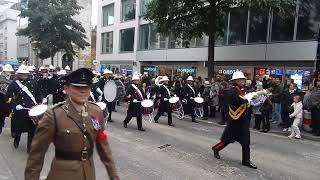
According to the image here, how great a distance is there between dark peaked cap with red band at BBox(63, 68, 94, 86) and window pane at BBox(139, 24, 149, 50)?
29658 mm

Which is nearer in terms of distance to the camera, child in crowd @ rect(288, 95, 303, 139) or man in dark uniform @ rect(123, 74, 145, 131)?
child in crowd @ rect(288, 95, 303, 139)

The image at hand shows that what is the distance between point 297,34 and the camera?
758 inches

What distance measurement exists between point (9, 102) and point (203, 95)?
336 inches

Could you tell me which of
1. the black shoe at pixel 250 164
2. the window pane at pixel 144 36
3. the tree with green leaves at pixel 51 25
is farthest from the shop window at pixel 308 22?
the tree with green leaves at pixel 51 25

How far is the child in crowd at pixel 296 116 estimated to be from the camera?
12.1 metres

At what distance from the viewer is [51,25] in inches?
1491

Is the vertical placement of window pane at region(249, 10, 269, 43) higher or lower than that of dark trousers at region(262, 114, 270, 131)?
higher

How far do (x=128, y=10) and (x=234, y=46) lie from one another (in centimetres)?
1515

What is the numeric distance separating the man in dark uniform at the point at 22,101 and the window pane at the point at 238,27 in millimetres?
15248

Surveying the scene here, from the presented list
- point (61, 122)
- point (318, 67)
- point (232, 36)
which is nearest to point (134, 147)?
point (61, 122)

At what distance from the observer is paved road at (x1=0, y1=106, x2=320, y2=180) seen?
7.30m

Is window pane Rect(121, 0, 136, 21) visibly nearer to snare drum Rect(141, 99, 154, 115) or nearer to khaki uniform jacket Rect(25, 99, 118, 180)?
snare drum Rect(141, 99, 154, 115)

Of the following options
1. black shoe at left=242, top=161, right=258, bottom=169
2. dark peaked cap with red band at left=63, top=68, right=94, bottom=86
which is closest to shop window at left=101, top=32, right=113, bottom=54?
black shoe at left=242, top=161, right=258, bottom=169

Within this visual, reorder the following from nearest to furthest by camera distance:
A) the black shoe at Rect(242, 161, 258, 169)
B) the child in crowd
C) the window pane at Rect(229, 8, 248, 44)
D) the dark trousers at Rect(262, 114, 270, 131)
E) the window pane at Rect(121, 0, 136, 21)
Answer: the black shoe at Rect(242, 161, 258, 169) < the child in crowd < the dark trousers at Rect(262, 114, 270, 131) < the window pane at Rect(229, 8, 248, 44) < the window pane at Rect(121, 0, 136, 21)
